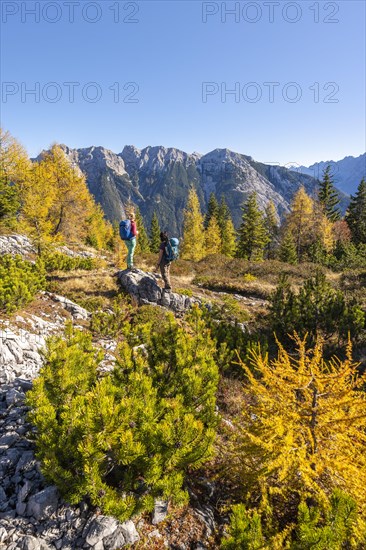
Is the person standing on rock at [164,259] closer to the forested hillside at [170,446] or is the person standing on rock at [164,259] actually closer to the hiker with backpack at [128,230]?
the hiker with backpack at [128,230]

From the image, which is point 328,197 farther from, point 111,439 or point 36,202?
point 111,439

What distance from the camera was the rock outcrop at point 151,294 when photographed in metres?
12.3

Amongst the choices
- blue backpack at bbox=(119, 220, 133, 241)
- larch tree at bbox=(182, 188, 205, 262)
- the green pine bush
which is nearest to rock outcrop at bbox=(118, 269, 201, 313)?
blue backpack at bbox=(119, 220, 133, 241)

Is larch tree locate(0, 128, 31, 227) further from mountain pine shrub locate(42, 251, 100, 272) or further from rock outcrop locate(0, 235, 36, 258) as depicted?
mountain pine shrub locate(42, 251, 100, 272)

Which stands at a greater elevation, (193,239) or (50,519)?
(193,239)

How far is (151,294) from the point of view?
12406 mm

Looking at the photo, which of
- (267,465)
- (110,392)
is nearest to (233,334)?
(267,465)

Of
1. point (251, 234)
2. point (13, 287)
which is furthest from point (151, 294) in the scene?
point (251, 234)

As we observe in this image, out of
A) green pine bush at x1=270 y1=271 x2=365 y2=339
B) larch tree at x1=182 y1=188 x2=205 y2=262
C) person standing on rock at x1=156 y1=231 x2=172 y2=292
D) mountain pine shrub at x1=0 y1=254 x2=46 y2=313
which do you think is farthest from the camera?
larch tree at x1=182 y1=188 x2=205 y2=262

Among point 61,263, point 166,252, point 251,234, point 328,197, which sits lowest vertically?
point 61,263

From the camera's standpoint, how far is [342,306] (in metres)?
10.4

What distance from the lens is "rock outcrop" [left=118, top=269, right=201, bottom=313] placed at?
40.4ft

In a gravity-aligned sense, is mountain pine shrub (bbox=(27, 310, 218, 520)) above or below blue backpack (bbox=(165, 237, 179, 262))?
below

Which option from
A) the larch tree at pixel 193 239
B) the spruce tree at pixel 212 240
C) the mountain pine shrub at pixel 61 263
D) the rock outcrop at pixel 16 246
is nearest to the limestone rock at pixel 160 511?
the mountain pine shrub at pixel 61 263
